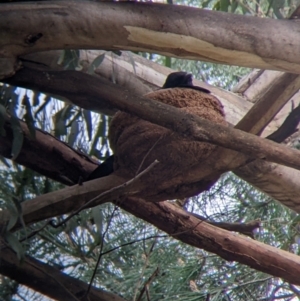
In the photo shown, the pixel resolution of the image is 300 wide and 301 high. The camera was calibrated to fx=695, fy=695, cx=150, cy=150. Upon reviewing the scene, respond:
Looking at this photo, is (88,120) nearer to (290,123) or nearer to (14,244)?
(14,244)

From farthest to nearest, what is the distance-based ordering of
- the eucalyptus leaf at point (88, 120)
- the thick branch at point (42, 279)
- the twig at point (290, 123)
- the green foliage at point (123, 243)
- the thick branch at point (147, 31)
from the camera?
the green foliage at point (123, 243), the eucalyptus leaf at point (88, 120), the thick branch at point (42, 279), the twig at point (290, 123), the thick branch at point (147, 31)

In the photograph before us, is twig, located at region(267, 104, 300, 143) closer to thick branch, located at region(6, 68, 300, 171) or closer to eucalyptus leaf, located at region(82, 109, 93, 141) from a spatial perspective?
thick branch, located at region(6, 68, 300, 171)

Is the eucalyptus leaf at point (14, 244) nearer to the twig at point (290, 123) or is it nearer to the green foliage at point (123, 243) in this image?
the green foliage at point (123, 243)

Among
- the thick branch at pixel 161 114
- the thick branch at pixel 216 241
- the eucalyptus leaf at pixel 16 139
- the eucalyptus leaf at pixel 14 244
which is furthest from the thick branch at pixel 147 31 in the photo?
the thick branch at pixel 216 241

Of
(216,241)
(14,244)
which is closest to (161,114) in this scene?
(14,244)

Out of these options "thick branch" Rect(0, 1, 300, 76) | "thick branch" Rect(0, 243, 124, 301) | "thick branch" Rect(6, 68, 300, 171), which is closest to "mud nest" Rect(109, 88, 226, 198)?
"thick branch" Rect(6, 68, 300, 171)

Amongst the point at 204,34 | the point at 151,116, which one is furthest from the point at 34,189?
the point at 204,34

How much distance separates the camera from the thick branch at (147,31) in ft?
4.91

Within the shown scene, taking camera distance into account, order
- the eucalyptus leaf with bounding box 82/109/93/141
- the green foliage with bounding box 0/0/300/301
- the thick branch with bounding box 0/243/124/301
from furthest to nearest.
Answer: the green foliage with bounding box 0/0/300/301 → the eucalyptus leaf with bounding box 82/109/93/141 → the thick branch with bounding box 0/243/124/301

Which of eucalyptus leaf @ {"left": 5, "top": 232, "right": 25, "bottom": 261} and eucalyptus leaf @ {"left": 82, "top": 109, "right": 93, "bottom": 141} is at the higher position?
eucalyptus leaf @ {"left": 82, "top": 109, "right": 93, "bottom": 141}

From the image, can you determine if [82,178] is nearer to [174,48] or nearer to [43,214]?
[43,214]

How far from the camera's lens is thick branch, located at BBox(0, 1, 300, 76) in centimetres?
150

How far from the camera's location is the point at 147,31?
1521 millimetres

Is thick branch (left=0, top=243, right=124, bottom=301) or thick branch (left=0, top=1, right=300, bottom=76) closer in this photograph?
A: thick branch (left=0, top=1, right=300, bottom=76)
